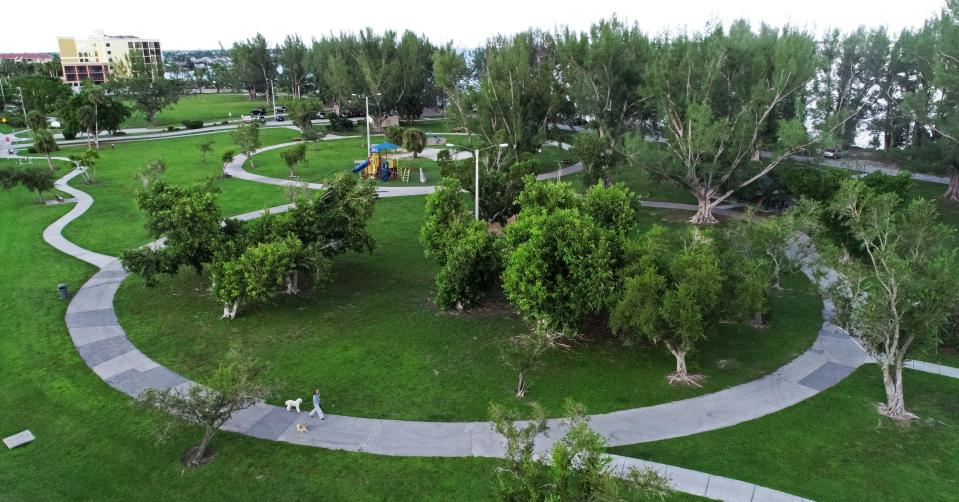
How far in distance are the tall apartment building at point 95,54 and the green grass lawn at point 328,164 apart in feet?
370

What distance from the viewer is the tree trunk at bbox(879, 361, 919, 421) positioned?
20.4 metres


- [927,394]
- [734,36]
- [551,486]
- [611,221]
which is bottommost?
[927,394]

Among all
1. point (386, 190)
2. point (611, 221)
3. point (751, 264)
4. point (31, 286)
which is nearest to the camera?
point (751, 264)

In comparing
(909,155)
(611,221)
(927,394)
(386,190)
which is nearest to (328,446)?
(611,221)

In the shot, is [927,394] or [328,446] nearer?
[328,446]

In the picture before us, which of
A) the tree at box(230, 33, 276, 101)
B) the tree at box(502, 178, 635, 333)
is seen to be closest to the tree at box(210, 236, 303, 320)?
the tree at box(502, 178, 635, 333)

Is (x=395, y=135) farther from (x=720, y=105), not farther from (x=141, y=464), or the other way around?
(x=141, y=464)

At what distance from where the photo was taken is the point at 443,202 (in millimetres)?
29766

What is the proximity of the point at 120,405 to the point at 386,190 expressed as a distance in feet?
113

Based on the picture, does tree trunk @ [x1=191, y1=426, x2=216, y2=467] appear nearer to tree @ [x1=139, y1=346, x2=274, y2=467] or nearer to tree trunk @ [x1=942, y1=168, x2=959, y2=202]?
tree @ [x1=139, y1=346, x2=274, y2=467]

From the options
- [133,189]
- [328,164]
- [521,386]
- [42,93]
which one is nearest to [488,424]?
[521,386]

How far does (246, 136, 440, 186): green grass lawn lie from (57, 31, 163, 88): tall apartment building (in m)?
113

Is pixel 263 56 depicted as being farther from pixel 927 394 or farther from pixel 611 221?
pixel 927 394

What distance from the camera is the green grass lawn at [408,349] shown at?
71.2ft
